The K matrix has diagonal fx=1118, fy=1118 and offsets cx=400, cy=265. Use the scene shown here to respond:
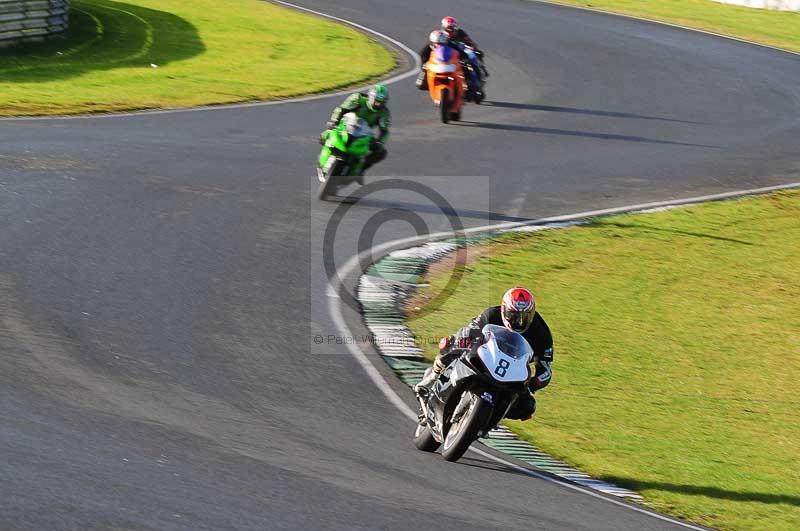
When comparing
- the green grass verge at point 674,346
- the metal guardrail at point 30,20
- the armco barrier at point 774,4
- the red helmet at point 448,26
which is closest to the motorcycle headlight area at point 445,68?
the red helmet at point 448,26

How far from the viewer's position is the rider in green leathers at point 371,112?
15867 millimetres

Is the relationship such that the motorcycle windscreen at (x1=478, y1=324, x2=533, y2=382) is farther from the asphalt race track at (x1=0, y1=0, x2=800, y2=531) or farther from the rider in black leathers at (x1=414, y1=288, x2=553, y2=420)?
the asphalt race track at (x1=0, y1=0, x2=800, y2=531)

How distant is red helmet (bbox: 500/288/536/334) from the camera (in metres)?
8.71

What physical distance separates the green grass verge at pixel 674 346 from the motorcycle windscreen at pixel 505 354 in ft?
4.84

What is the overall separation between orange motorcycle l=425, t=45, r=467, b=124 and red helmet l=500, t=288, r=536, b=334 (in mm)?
13247

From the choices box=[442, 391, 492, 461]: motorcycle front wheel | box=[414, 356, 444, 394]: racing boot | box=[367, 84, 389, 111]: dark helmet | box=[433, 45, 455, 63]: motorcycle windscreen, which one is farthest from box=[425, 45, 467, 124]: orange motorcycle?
box=[442, 391, 492, 461]: motorcycle front wheel

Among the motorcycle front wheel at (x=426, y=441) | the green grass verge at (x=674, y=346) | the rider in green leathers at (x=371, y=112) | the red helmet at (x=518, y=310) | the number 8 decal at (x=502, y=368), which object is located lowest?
the green grass verge at (x=674, y=346)

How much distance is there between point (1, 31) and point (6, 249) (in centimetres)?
1377

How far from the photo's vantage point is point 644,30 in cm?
3416

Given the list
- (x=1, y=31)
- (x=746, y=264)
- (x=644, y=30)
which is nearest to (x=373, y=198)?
(x=746, y=264)

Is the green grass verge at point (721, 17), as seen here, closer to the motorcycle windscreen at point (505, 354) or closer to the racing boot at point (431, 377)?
the racing boot at point (431, 377)

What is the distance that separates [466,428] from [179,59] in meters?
19.6

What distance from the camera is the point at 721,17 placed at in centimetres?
3703

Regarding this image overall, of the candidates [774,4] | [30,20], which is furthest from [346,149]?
[774,4]
